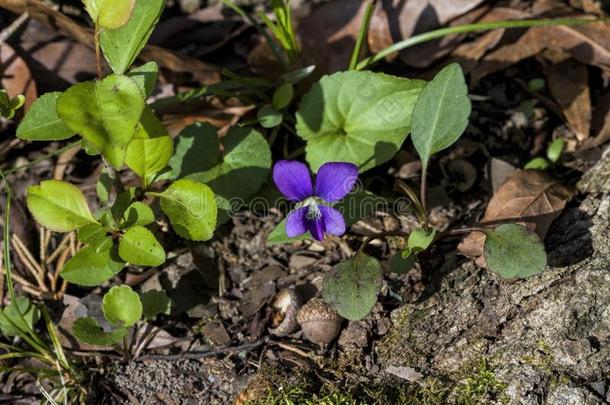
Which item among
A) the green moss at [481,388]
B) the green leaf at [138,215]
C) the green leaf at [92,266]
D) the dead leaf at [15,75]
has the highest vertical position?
the dead leaf at [15,75]

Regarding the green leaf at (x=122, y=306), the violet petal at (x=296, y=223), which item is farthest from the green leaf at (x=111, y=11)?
the green leaf at (x=122, y=306)

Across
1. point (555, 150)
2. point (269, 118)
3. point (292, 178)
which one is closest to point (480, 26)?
point (555, 150)

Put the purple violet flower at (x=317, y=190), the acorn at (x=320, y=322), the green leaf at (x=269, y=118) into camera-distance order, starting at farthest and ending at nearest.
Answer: the green leaf at (x=269, y=118) → the acorn at (x=320, y=322) → the purple violet flower at (x=317, y=190)

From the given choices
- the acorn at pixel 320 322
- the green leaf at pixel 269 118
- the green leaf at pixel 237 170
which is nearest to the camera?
the acorn at pixel 320 322

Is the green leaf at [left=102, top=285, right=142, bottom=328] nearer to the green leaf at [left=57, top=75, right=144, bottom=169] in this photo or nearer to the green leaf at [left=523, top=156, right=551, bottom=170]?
the green leaf at [left=57, top=75, right=144, bottom=169]

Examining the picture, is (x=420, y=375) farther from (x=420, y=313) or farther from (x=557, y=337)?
(x=557, y=337)

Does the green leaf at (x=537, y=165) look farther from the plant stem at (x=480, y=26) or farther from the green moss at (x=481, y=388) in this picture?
Result: the green moss at (x=481, y=388)

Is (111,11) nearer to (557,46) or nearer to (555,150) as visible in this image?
(555,150)
